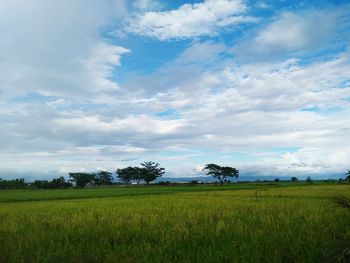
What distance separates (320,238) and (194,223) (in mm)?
3443

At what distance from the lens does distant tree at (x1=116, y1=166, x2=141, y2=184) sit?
374ft

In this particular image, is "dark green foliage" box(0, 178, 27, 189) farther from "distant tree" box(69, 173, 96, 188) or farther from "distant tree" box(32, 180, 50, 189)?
"distant tree" box(69, 173, 96, 188)

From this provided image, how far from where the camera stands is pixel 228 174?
103250mm

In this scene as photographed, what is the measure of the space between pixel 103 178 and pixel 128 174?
14372 mm

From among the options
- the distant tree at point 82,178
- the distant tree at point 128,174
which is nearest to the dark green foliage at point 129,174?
the distant tree at point 128,174

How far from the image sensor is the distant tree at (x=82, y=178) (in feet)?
371

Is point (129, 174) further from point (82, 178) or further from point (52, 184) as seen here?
point (52, 184)

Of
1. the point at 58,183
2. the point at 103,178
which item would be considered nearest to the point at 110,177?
the point at 103,178

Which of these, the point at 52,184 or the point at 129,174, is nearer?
the point at 52,184

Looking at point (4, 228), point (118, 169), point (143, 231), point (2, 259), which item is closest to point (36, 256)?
point (2, 259)

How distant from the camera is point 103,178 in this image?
12706 centimetres

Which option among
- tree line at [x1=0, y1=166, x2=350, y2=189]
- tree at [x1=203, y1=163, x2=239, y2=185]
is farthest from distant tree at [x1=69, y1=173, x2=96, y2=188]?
tree at [x1=203, y1=163, x2=239, y2=185]

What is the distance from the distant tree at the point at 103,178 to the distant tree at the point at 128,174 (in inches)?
262

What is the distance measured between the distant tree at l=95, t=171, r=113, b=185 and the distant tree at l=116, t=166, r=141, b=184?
262 inches
